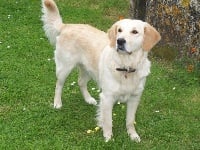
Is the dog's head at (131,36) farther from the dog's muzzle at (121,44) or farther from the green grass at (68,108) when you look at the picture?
the green grass at (68,108)

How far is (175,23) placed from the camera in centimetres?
858

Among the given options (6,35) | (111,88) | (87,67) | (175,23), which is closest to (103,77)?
(111,88)

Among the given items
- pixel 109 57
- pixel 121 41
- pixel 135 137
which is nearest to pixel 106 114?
pixel 135 137

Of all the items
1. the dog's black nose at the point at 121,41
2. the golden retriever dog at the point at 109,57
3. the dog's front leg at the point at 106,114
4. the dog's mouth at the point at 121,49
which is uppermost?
the dog's black nose at the point at 121,41

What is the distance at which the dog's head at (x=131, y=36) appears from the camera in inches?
215

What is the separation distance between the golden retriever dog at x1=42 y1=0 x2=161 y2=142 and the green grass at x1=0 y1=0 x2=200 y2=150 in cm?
23

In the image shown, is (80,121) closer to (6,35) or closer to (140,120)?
(140,120)

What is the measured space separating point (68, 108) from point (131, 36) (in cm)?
174

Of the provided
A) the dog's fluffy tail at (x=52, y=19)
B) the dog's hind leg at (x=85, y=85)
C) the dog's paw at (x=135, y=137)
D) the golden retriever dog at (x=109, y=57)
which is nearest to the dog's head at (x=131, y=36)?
the golden retriever dog at (x=109, y=57)

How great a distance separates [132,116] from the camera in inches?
240

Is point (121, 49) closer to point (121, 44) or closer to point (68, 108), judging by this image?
point (121, 44)

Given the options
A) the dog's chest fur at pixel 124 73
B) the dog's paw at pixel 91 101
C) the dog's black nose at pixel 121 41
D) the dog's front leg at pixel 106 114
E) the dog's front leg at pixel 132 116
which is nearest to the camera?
the dog's black nose at pixel 121 41

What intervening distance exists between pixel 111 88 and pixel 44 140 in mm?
968

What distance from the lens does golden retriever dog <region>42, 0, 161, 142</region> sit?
557cm
